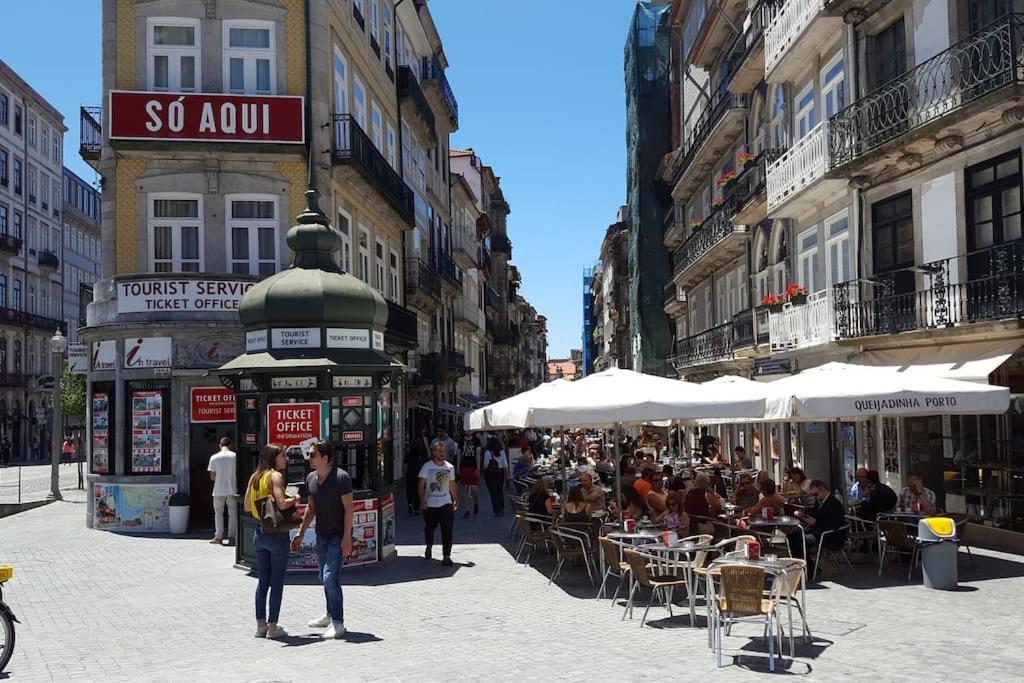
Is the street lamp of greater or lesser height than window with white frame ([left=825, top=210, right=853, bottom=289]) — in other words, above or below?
below

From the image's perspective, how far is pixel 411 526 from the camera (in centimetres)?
1961

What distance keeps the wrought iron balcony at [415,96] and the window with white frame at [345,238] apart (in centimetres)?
910

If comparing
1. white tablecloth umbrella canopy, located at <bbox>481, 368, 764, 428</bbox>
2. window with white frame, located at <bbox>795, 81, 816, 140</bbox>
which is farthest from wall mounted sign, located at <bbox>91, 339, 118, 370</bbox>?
window with white frame, located at <bbox>795, 81, 816, 140</bbox>

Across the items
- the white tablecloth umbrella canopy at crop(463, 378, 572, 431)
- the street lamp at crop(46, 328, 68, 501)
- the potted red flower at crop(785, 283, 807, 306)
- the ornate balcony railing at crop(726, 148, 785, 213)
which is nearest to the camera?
the white tablecloth umbrella canopy at crop(463, 378, 572, 431)

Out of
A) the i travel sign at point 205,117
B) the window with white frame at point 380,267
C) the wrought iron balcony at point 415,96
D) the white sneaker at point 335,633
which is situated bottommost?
the white sneaker at point 335,633

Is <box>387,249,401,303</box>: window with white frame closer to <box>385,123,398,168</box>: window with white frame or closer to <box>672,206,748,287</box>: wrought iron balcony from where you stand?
<box>385,123,398,168</box>: window with white frame

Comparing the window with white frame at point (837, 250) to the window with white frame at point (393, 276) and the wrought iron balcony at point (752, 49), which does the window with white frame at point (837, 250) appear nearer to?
the wrought iron balcony at point (752, 49)

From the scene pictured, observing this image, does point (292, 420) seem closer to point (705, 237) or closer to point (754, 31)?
point (754, 31)

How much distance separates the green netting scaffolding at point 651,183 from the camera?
48.2 metres

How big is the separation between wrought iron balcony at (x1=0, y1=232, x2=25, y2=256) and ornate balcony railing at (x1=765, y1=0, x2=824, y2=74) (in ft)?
159

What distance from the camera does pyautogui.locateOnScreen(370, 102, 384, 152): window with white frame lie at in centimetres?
2797

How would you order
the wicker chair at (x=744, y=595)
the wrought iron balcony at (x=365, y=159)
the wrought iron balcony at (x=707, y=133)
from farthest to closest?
the wrought iron balcony at (x=707, y=133), the wrought iron balcony at (x=365, y=159), the wicker chair at (x=744, y=595)

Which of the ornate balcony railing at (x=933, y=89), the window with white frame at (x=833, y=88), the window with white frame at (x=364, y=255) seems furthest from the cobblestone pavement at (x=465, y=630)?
the window with white frame at (x=364, y=255)

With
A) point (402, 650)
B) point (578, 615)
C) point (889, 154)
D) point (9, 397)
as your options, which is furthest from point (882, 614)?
point (9, 397)
